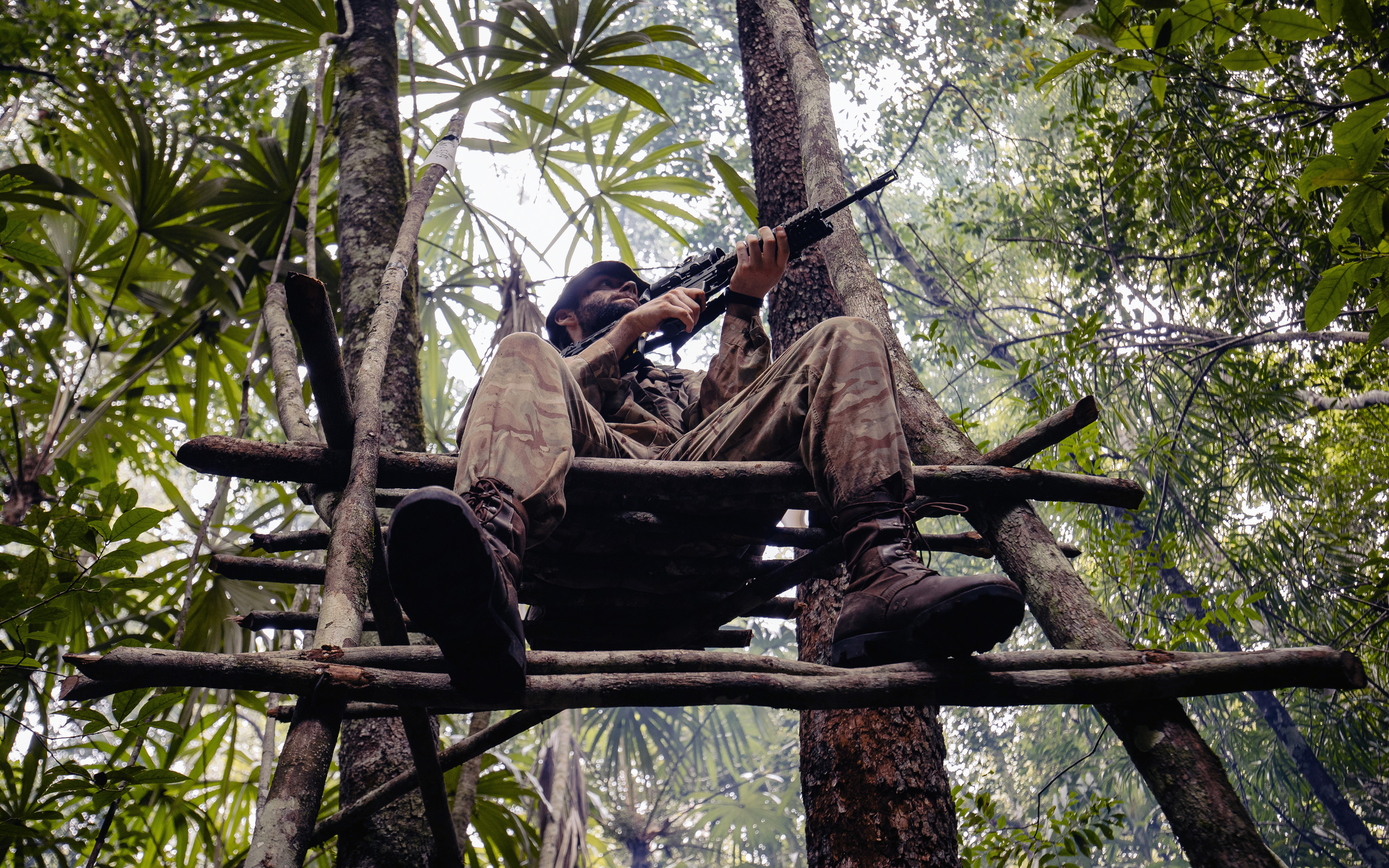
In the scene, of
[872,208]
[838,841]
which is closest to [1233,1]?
[838,841]

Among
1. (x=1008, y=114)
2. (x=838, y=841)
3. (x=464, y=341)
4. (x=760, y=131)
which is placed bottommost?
(x=838, y=841)

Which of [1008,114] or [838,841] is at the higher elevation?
[1008,114]

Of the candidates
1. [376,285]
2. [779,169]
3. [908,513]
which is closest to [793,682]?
[908,513]

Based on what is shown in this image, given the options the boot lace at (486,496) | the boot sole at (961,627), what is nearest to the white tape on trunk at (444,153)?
the boot lace at (486,496)

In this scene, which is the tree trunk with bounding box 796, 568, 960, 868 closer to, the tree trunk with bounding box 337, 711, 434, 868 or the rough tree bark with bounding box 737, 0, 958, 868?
the rough tree bark with bounding box 737, 0, 958, 868

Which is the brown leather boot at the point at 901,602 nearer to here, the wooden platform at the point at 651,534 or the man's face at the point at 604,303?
the wooden platform at the point at 651,534

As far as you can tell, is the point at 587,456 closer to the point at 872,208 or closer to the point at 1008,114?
the point at 872,208

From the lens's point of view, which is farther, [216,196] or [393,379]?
[216,196]

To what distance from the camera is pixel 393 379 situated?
326cm

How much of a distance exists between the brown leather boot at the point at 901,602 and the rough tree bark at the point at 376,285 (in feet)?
5.04

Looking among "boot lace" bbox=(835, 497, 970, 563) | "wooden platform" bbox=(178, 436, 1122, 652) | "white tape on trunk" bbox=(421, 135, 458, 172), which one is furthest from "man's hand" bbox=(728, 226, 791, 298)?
"boot lace" bbox=(835, 497, 970, 563)

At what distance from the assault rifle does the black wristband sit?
4 cm

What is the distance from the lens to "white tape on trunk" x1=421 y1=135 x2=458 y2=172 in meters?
2.23

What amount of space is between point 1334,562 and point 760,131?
522 cm
